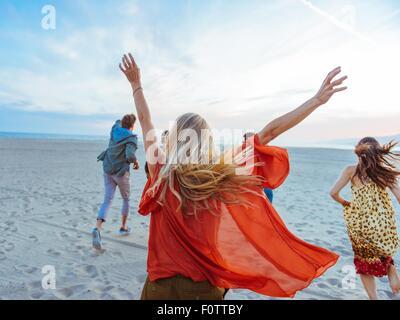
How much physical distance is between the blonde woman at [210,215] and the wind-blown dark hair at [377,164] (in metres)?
2.19

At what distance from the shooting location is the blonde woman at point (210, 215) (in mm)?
2279

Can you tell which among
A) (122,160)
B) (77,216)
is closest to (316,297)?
(122,160)

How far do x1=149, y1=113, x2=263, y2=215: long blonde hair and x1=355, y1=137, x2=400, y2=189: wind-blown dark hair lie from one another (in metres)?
2.60

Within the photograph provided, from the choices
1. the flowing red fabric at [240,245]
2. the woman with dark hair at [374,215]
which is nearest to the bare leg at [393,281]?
the woman with dark hair at [374,215]

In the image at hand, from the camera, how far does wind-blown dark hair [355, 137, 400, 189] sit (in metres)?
4.34

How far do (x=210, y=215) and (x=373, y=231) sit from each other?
267 cm

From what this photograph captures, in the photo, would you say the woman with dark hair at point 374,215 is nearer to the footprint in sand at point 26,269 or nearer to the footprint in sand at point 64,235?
the footprint in sand at point 26,269

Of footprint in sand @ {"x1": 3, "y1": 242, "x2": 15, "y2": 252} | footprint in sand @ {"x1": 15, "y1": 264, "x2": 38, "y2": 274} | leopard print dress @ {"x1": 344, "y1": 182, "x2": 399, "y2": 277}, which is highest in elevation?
leopard print dress @ {"x1": 344, "y1": 182, "x2": 399, "y2": 277}

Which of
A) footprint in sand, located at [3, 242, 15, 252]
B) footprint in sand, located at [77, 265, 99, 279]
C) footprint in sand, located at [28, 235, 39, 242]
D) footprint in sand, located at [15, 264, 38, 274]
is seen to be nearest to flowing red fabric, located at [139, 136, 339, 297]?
footprint in sand, located at [77, 265, 99, 279]

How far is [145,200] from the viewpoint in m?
2.36

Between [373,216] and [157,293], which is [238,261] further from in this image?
[373,216]

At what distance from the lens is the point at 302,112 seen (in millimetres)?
2402

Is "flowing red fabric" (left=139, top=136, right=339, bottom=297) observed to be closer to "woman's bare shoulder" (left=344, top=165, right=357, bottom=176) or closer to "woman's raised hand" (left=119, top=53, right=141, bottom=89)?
"woman's raised hand" (left=119, top=53, right=141, bottom=89)

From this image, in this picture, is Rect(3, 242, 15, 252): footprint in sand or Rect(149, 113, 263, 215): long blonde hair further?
Rect(3, 242, 15, 252): footprint in sand
